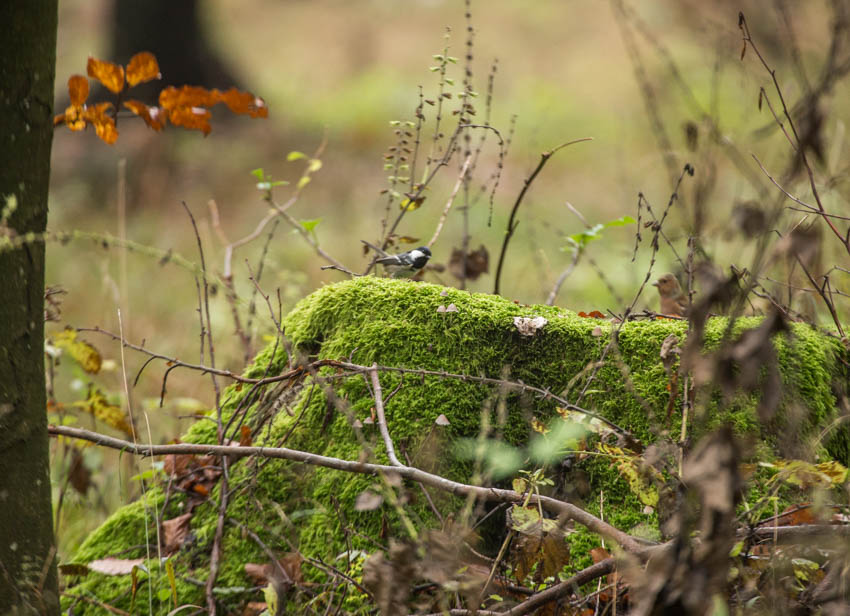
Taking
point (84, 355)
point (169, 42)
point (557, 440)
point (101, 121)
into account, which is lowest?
point (84, 355)

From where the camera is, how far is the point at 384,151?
11.6 metres

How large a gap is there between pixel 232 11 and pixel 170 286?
16987mm

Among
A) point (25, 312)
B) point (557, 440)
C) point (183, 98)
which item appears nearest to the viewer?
point (25, 312)

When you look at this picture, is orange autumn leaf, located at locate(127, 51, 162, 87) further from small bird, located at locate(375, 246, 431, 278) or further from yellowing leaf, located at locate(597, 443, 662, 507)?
yellowing leaf, located at locate(597, 443, 662, 507)

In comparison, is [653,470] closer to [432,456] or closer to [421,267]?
[432,456]

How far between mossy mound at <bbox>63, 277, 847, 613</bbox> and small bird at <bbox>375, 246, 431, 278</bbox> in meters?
0.57

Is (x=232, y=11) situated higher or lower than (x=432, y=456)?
higher

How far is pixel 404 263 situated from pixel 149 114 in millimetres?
1298

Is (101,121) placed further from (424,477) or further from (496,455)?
(496,455)

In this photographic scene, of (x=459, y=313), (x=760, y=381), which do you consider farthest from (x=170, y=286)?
(x=760, y=381)

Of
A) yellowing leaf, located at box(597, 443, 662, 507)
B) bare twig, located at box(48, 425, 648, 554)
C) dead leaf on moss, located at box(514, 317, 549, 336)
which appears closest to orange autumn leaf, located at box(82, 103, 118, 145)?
bare twig, located at box(48, 425, 648, 554)

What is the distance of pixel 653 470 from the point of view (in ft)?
5.74

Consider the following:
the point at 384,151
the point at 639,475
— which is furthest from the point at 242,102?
the point at 384,151

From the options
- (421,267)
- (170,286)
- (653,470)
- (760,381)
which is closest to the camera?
(653,470)
